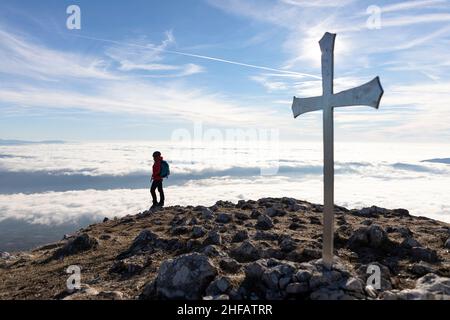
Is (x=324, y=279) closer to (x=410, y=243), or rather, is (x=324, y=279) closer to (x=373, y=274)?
(x=373, y=274)

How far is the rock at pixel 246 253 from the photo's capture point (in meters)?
9.44

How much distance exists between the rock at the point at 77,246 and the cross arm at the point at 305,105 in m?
8.71

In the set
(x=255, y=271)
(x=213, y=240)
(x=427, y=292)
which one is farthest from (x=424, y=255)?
(x=213, y=240)

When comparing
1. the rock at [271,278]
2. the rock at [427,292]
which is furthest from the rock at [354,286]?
the rock at [271,278]

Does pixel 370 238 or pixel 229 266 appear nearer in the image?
pixel 229 266

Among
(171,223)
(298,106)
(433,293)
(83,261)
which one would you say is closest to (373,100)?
(298,106)

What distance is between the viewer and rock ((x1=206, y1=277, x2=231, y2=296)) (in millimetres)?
6910

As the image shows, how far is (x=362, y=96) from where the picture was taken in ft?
23.1

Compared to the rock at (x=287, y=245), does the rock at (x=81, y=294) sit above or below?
below

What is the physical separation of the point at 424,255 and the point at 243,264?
4464mm

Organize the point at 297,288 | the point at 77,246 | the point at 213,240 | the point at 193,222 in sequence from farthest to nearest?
the point at 193,222 < the point at 77,246 < the point at 213,240 < the point at 297,288

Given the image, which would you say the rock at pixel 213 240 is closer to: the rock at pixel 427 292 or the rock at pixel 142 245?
the rock at pixel 142 245

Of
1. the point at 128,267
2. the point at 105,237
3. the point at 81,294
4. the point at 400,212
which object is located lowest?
the point at 105,237
